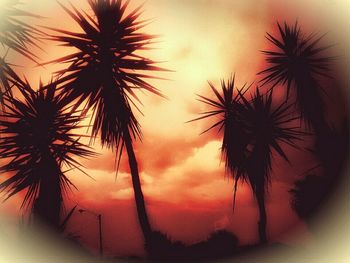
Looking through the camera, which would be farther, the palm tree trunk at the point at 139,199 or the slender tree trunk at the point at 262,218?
the slender tree trunk at the point at 262,218

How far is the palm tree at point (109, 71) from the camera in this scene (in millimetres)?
9250

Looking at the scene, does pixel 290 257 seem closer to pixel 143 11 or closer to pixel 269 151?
pixel 269 151

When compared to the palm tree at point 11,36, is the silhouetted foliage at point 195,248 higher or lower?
lower

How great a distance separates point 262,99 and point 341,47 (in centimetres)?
240

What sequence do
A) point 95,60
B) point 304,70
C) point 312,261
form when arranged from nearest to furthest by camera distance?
point 312,261 → point 95,60 → point 304,70

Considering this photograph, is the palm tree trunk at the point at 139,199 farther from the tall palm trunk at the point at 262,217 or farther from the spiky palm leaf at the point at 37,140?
the tall palm trunk at the point at 262,217

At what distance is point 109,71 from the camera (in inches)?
374

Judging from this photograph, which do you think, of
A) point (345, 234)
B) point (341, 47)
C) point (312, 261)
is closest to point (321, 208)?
point (345, 234)

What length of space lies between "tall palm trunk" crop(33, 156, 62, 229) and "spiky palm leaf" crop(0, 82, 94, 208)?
0.9 inches

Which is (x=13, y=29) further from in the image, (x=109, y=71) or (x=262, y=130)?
(x=262, y=130)

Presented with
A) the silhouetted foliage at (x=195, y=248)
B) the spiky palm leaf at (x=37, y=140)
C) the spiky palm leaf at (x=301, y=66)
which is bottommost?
the silhouetted foliage at (x=195, y=248)

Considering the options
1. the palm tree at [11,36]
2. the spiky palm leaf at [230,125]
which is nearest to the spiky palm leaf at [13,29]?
the palm tree at [11,36]

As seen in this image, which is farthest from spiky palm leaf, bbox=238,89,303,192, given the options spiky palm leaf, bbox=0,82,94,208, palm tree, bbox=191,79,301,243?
spiky palm leaf, bbox=0,82,94,208

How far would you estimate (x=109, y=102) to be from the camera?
9328 mm
